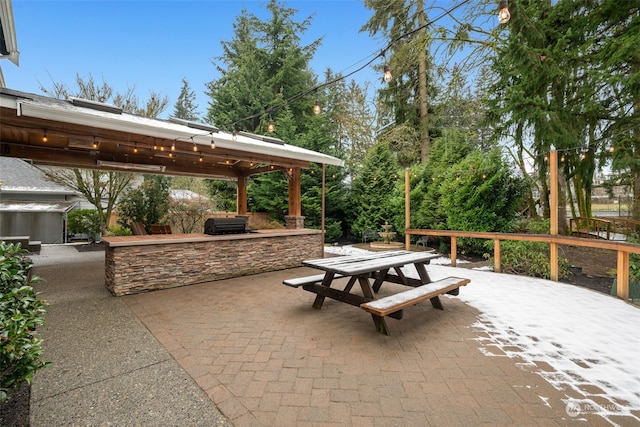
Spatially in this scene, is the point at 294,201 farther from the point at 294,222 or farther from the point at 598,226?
the point at 598,226

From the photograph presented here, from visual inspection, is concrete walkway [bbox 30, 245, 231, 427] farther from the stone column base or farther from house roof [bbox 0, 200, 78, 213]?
house roof [bbox 0, 200, 78, 213]

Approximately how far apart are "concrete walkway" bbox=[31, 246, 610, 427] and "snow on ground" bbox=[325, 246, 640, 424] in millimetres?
171

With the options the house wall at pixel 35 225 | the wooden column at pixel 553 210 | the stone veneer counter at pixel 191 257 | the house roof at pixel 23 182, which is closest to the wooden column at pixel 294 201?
the stone veneer counter at pixel 191 257

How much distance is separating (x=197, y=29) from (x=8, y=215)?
8766 mm

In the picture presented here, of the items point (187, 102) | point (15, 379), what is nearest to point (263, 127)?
point (15, 379)

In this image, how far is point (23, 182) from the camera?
436 inches

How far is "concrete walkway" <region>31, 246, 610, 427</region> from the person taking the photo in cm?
174

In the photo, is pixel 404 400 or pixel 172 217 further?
pixel 172 217

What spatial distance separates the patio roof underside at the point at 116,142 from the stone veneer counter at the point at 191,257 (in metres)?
1.71

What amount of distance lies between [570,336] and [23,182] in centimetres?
1640

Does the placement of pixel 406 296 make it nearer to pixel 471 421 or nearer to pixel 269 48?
pixel 471 421

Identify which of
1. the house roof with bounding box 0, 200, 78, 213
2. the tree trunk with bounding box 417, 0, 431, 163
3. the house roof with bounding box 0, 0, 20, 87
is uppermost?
the tree trunk with bounding box 417, 0, 431, 163

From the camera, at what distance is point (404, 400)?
1.88 metres

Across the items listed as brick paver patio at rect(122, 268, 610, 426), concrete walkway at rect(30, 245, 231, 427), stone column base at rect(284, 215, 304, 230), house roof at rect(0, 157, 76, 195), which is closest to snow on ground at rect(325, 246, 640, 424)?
brick paver patio at rect(122, 268, 610, 426)
